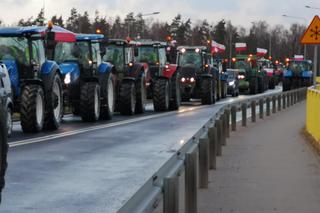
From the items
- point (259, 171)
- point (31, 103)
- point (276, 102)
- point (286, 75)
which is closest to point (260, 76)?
point (286, 75)

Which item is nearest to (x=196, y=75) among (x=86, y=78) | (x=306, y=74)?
(x=86, y=78)

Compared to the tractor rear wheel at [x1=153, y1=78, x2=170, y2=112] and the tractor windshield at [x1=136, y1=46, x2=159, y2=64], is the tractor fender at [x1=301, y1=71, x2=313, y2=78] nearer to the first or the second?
the tractor windshield at [x1=136, y1=46, x2=159, y2=64]

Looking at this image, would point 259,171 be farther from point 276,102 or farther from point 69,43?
point 276,102

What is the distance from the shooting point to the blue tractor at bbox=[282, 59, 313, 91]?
5644 centimetres

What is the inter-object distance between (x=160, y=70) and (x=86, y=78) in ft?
26.0

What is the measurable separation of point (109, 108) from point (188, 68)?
12.0 meters

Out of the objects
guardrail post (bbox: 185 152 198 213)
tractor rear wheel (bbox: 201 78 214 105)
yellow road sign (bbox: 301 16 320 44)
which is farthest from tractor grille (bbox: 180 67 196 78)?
guardrail post (bbox: 185 152 198 213)

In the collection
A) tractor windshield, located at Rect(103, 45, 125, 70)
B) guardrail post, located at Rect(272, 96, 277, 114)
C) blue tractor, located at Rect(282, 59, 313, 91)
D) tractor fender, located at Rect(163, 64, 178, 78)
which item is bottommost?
blue tractor, located at Rect(282, 59, 313, 91)

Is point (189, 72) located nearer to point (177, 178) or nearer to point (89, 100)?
point (89, 100)

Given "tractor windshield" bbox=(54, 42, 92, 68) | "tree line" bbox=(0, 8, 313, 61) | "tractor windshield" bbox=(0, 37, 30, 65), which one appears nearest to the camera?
"tractor windshield" bbox=(0, 37, 30, 65)

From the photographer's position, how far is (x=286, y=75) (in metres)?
56.6

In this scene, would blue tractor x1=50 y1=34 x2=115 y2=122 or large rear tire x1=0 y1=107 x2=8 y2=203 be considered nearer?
large rear tire x1=0 y1=107 x2=8 y2=203

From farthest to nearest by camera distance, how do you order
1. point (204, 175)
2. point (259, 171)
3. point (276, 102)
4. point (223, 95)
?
point (223, 95), point (276, 102), point (259, 171), point (204, 175)

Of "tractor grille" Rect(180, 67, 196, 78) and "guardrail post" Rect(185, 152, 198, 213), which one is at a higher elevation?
"guardrail post" Rect(185, 152, 198, 213)
